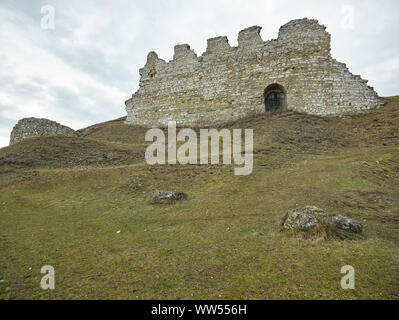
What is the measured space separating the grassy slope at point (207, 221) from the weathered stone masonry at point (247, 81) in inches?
189

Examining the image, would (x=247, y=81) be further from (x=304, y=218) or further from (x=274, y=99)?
(x=304, y=218)

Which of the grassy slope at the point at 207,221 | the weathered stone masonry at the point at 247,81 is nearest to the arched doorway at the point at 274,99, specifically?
the weathered stone masonry at the point at 247,81

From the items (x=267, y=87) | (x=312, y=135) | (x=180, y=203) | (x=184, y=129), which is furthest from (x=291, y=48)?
(x=180, y=203)

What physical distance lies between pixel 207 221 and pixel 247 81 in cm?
2014

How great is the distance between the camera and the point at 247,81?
83.1ft

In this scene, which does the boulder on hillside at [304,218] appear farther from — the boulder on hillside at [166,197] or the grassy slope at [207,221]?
the boulder on hillside at [166,197]

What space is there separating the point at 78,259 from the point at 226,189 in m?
6.97

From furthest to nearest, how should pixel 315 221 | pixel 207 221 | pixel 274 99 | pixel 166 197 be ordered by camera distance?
1. pixel 274 99
2. pixel 166 197
3. pixel 207 221
4. pixel 315 221

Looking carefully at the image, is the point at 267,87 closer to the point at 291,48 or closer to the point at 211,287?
the point at 291,48

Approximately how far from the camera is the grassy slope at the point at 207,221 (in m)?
A: 5.04

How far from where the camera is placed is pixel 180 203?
10812 millimetres

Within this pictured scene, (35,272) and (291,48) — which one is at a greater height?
(291,48)

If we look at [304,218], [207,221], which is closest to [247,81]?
[207,221]

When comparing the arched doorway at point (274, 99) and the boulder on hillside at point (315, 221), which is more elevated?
the arched doorway at point (274, 99)
